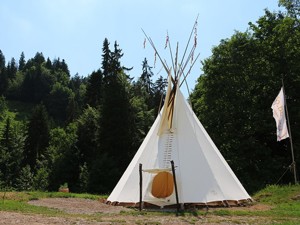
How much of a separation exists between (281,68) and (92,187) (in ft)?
52.8

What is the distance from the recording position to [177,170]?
607 inches

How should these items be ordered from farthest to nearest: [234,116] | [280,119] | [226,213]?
[234,116] → [280,119] → [226,213]

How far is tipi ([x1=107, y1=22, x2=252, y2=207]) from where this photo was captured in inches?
583

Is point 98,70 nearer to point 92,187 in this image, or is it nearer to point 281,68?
point 92,187

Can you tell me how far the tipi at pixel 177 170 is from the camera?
1480 cm

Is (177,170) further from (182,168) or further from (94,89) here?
(94,89)

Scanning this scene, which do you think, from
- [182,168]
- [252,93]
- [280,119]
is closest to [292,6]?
[252,93]

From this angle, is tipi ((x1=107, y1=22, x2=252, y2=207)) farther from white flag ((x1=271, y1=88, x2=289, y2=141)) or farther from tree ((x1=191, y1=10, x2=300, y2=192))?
tree ((x1=191, y1=10, x2=300, y2=192))

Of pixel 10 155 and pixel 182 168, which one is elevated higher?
pixel 10 155

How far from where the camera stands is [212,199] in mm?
14633

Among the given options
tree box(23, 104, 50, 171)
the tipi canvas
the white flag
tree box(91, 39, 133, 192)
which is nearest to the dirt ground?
the tipi canvas

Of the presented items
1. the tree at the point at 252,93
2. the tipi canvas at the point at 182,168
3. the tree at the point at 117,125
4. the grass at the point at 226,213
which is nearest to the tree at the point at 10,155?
the tree at the point at 117,125

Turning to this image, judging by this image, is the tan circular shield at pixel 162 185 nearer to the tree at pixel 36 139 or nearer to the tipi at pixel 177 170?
the tipi at pixel 177 170

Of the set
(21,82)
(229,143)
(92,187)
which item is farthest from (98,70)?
(21,82)
